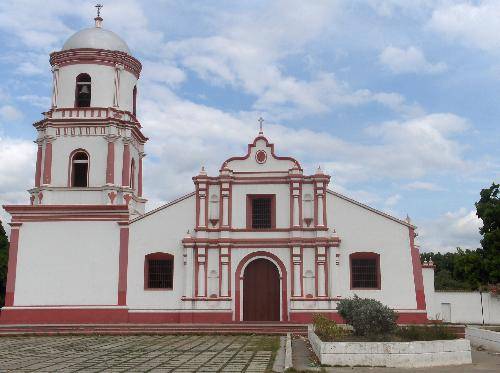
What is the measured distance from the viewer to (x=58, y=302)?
82.6ft

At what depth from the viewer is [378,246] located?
25.7m

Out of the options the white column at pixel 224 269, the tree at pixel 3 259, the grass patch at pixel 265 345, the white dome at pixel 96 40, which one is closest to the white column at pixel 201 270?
the white column at pixel 224 269

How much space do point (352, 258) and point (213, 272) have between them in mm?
6147

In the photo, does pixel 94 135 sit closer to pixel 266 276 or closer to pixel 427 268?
pixel 266 276

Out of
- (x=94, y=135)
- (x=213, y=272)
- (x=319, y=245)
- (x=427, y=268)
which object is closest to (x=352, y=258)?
(x=319, y=245)

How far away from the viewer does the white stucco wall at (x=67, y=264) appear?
25.2m

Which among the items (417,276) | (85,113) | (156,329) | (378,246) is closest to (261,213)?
(378,246)

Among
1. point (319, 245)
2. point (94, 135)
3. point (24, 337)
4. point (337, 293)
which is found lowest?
point (24, 337)

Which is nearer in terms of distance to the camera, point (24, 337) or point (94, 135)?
point (24, 337)

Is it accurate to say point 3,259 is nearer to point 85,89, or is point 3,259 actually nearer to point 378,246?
point 85,89

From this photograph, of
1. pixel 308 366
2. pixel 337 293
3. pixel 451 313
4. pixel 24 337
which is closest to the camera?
pixel 308 366

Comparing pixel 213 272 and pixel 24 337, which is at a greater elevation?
pixel 213 272

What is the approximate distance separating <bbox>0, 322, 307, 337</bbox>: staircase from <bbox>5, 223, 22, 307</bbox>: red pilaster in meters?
2.09

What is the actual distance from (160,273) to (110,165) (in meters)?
5.31
